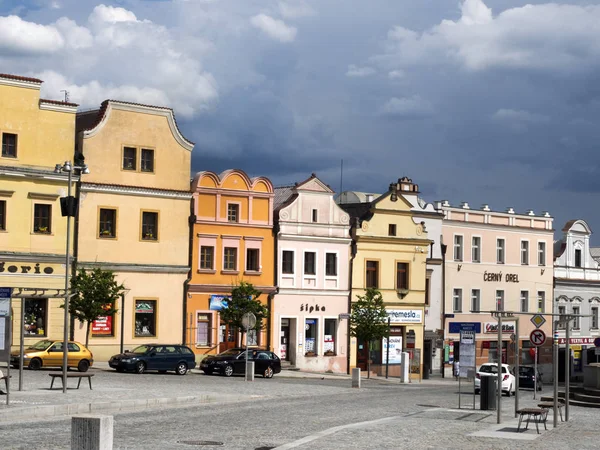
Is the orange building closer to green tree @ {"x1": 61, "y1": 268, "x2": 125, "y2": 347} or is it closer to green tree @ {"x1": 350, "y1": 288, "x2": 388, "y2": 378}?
green tree @ {"x1": 350, "y1": 288, "x2": 388, "y2": 378}

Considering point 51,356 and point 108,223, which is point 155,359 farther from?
point 108,223

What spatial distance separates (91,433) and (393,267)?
59673 millimetres

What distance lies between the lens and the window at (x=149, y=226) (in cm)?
5856

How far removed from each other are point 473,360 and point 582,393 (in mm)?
5467

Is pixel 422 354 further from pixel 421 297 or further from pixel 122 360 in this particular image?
pixel 122 360

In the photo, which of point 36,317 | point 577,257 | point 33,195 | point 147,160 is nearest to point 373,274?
point 147,160

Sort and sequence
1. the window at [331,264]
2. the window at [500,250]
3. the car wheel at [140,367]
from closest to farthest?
the car wheel at [140,367]
the window at [331,264]
the window at [500,250]

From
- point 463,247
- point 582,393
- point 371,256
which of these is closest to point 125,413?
point 582,393

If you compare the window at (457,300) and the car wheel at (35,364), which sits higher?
the window at (457,300)

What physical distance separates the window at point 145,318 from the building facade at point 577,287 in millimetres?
38602

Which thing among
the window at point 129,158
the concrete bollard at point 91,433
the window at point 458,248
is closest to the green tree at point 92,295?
the window at point 129,158

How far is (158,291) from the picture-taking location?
5894cm

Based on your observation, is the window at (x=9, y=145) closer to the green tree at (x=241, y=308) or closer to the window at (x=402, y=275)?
the green tree at (x=241, y=308)

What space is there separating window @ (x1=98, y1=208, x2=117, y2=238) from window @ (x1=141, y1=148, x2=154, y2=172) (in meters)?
3.05
